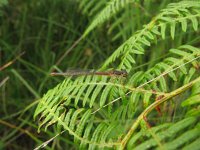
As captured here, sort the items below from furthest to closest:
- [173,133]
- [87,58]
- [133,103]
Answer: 1. [87,58]
2. [133,103]
3. [173,133]

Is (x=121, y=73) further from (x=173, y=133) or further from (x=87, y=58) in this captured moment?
(x=87, y=58)

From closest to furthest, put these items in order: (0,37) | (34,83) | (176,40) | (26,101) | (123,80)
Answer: (123,80), (176,40), (26,101), (34,83), (0,37)

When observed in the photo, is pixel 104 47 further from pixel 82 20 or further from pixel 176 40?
pixel 176 40

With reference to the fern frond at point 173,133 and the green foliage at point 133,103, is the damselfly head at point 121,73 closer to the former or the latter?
the green foliage at point 133,103

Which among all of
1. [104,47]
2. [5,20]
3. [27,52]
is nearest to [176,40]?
[104,47]

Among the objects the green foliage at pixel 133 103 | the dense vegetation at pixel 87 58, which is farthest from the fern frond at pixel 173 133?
the dense vegetation at pixel 87 58

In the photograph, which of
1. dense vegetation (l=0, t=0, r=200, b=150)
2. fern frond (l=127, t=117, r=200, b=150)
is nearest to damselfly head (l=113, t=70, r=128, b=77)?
dense vegetation (l=0, t=0, r=200, b=150)

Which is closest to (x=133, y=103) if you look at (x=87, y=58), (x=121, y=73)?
(x=121, y=73)

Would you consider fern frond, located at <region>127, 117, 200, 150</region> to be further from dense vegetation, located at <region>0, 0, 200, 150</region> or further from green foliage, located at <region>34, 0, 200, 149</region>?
dense vegetation, located at <region>0, 0, 200, 150</region>
